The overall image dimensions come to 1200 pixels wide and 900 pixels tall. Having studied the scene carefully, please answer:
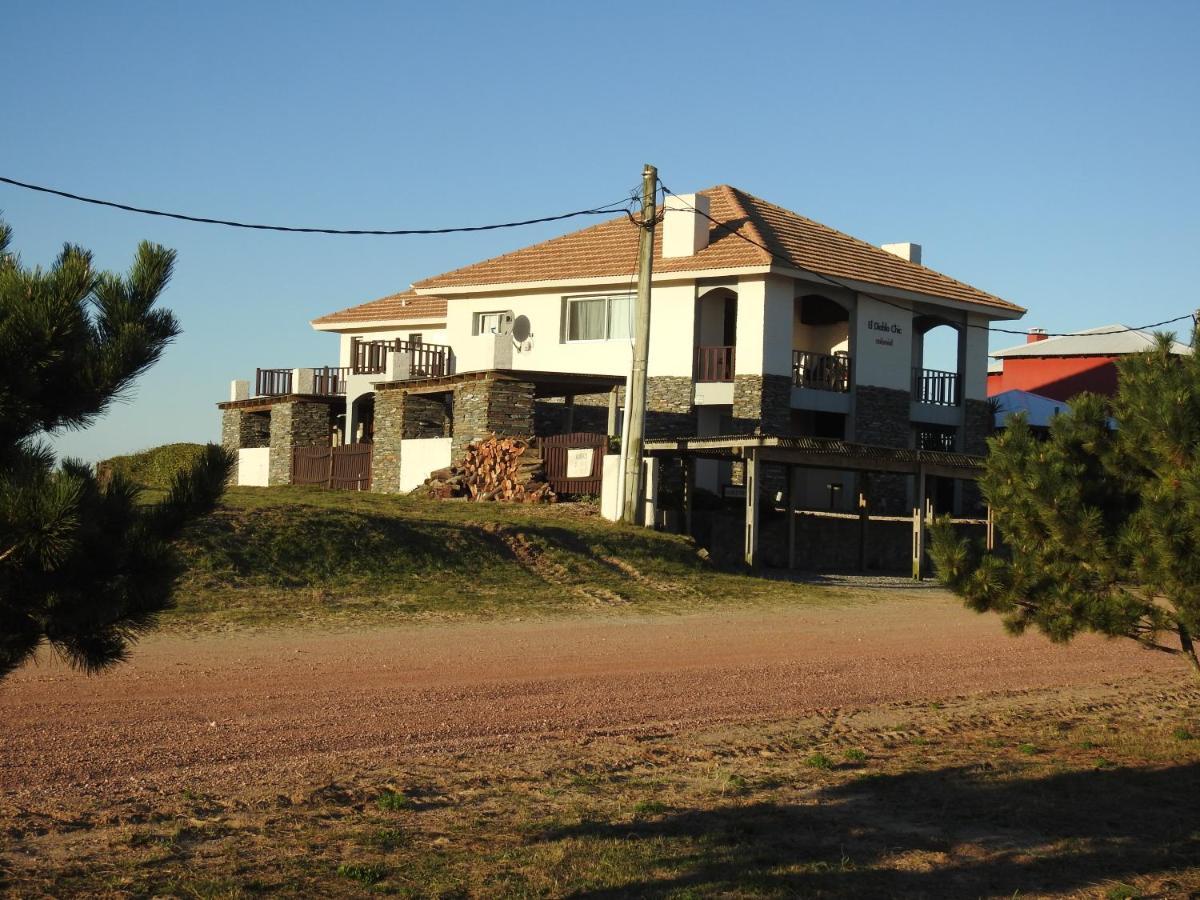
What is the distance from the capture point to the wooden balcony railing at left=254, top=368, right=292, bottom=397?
4262 centimetres

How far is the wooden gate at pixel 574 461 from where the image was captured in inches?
1155

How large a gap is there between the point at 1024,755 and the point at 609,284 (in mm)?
27023

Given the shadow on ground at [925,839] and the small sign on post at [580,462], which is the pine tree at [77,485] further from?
the small sign on post at [580,462]

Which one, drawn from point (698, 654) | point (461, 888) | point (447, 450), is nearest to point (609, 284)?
point (447, 450)

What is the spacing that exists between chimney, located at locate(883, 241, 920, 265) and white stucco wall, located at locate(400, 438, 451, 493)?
1599 centimetres

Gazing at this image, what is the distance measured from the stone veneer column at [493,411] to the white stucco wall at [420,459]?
815 mm

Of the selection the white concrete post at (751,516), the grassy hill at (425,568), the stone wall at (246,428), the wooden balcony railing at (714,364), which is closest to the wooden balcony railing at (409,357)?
the stone wall at (246,428)

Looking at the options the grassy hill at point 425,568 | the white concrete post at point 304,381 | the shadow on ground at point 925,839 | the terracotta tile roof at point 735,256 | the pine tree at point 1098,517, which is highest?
the terracotta tile roof at point 735,256

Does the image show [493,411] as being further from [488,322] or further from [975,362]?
[975,362]

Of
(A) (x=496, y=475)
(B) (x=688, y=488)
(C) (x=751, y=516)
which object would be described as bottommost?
(C) (x=751, y=516)

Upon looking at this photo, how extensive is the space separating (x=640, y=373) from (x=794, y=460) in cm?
342

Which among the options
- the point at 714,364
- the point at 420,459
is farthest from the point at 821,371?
the point at 420,459

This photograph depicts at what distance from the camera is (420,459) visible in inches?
1353

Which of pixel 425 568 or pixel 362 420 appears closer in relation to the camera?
pixel 425 568
